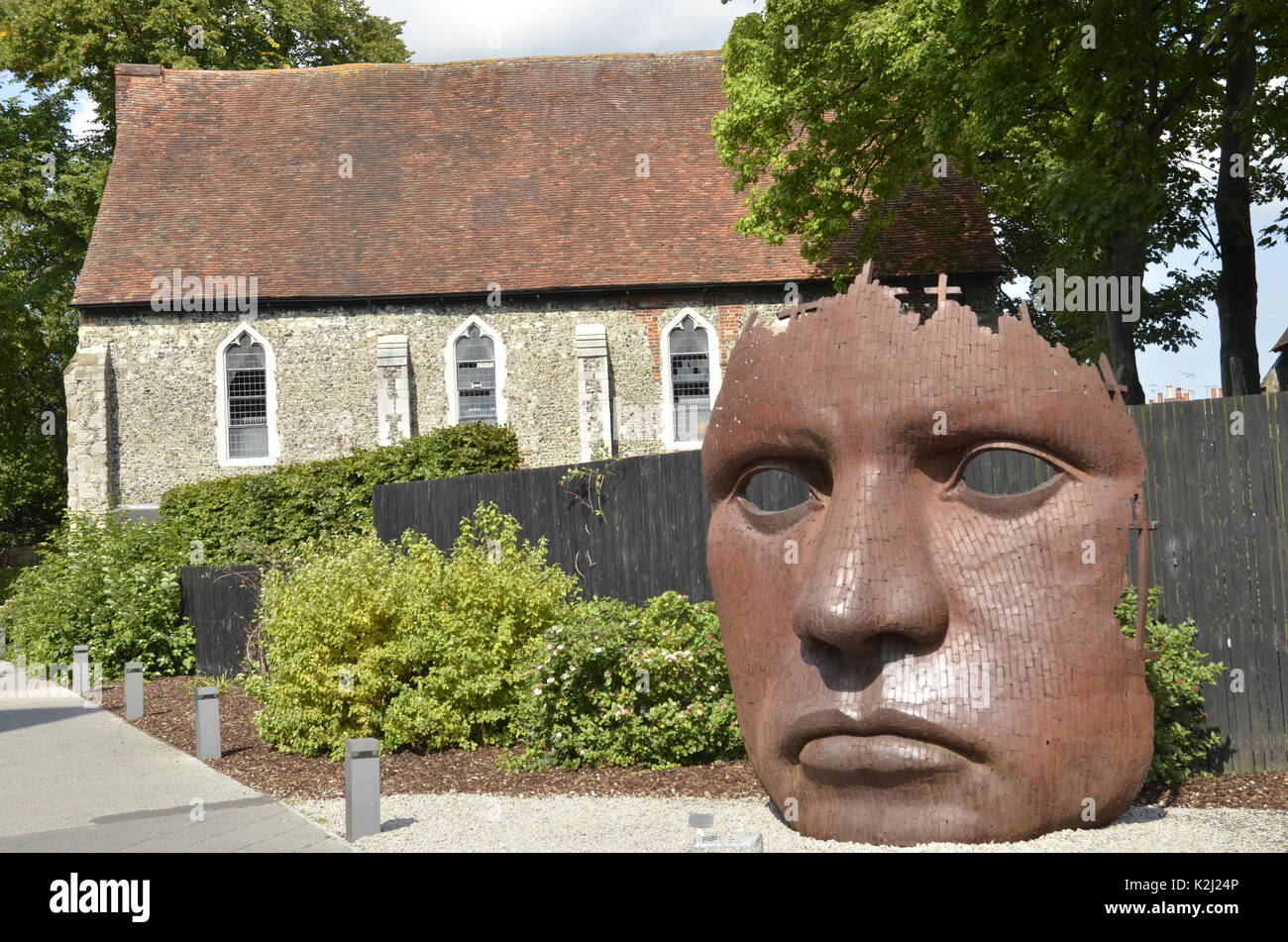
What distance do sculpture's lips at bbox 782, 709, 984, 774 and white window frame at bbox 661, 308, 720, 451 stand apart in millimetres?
20929

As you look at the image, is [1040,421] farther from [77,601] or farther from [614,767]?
[77,601]

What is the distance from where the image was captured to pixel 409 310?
26391mm

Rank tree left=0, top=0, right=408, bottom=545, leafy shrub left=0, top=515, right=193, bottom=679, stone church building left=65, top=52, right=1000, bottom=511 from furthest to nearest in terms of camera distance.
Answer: tree left=0, top=0, right=408, bottom=545
stone church building left=65, top=52, right=1000, bottom=511
leafy shrub left=0, top=515, right=193, bottom=679

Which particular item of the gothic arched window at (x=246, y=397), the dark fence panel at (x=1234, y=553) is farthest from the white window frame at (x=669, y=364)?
the dark fence panel at (x=1234, y=553)

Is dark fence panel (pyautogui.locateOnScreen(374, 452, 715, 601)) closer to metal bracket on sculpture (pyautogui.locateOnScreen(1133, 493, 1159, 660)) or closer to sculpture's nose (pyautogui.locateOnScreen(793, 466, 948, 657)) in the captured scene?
sculpture's nose (pyautogui.locateOnScreen(793, 466, 948, 657))

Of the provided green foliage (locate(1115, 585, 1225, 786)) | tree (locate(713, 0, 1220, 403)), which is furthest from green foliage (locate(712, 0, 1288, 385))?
green foliage (locate(1115, 585, 1225, 786))

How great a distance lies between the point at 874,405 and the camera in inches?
219

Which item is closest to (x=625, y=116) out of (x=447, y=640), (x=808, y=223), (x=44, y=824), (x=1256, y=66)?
(x=808, y=223)

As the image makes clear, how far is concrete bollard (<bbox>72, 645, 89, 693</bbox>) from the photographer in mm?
15210

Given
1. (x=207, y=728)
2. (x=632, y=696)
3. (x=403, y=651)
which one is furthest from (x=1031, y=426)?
(x=207, y=728)

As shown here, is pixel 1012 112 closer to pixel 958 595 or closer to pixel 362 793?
pixel 958 595

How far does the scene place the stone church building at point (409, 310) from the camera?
2605 centimetres

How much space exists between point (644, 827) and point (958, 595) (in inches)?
88.2

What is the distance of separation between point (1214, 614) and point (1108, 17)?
986 centimetres
